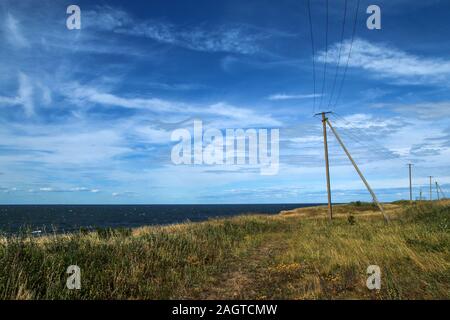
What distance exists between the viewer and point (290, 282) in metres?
9.41

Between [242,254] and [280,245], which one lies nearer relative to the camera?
[242,254]

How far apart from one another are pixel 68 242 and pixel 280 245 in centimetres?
1022

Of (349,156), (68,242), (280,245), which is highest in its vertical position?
(349,156)

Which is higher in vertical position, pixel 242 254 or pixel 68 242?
pixel 68 242

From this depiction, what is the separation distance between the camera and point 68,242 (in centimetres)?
1125

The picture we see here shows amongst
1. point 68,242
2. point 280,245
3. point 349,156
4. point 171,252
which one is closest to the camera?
point 68,242
